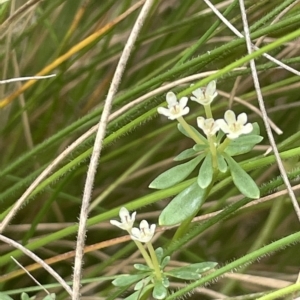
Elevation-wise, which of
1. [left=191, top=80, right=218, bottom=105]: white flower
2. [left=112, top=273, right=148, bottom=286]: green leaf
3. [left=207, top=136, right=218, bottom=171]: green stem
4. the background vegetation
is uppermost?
the background vegetation

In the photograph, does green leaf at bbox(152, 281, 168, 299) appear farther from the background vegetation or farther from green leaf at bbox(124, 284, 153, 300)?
the background vegetation

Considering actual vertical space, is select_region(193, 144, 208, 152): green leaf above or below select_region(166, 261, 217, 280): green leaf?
above

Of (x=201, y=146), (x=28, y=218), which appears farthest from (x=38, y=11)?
(x=201, y=146)

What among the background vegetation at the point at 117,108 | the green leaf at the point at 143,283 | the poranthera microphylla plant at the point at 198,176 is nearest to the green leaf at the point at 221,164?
the poranthera microphylla plant at the point at 198,176

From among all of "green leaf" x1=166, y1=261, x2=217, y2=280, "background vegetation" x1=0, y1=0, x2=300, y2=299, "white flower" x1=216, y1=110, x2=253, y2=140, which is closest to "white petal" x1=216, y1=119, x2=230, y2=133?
"white flower" x1=216, y1=110, x2=253, y2=140

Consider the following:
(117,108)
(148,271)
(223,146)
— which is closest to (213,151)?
(223,146)

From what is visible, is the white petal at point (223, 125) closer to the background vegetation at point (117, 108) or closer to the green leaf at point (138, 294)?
the green leaf at point (138, 294)

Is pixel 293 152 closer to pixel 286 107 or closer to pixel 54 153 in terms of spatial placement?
pixel 286 107
